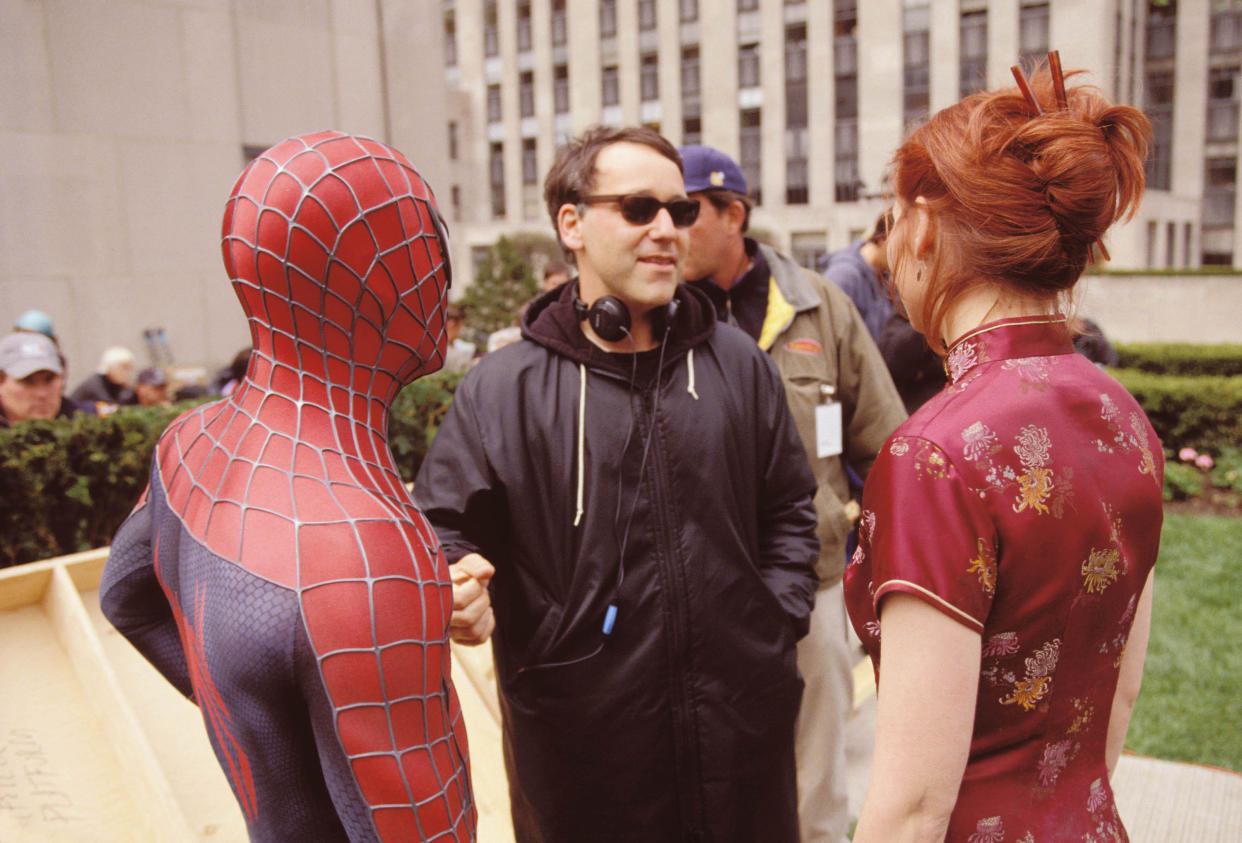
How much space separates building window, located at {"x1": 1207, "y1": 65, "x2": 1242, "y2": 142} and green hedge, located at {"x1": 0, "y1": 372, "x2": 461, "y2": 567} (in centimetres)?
3747

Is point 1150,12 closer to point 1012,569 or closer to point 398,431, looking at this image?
point 398,431

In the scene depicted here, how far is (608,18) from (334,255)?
4161 centimetres

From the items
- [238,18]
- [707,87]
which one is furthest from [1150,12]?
[238,18]

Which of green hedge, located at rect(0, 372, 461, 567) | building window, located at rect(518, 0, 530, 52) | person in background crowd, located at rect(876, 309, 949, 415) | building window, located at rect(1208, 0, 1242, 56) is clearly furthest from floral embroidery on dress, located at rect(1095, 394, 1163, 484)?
building window, located at rect(518, 0, 530, 52)

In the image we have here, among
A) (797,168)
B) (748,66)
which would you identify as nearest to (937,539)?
(797,168)

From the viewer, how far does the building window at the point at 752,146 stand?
119ft

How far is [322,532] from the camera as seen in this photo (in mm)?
1167

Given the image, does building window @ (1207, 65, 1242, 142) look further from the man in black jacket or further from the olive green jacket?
the man in black jacket

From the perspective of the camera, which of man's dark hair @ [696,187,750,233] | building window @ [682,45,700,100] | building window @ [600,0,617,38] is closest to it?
man's dark hair @ [696,187,750,233]

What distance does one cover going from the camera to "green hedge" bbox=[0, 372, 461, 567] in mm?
4555

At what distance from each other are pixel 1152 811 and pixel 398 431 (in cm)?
446

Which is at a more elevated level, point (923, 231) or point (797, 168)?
point (797, 168)

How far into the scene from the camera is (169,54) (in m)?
9.09

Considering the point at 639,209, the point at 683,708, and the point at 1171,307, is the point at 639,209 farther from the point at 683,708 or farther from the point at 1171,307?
the point at 1171,307
